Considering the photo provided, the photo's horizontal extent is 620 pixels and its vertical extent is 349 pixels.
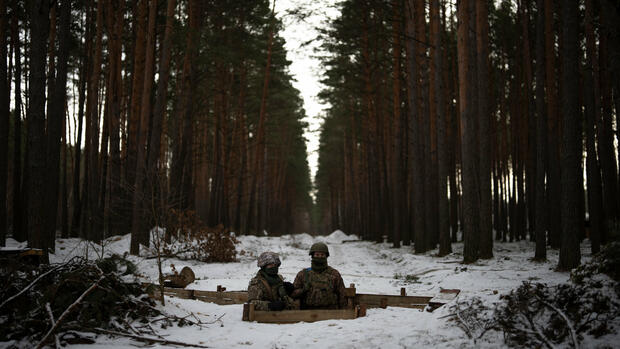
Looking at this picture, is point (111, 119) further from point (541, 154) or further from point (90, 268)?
point (541, 154)

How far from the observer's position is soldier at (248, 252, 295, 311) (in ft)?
21.4

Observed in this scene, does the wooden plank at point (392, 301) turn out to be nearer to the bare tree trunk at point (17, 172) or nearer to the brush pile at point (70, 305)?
the brush pile at point (70, 305)

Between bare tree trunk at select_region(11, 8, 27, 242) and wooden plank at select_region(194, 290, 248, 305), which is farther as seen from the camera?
bare tree trunk at select_region(11, 8, 27, 242)

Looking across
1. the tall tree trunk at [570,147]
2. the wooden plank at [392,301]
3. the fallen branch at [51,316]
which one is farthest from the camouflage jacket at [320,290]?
the tall tree trunk at [570,147]

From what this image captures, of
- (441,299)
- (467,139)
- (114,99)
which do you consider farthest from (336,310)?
(114,99)

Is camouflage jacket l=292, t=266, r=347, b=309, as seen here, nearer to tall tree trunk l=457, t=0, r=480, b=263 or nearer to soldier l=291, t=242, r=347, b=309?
soldier l=291, t=242, r=347, b=309

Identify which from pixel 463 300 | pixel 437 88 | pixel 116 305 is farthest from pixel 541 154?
pixel 116 305

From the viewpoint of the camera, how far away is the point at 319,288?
21.8 ft

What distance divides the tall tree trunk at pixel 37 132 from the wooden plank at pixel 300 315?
5.12 metres

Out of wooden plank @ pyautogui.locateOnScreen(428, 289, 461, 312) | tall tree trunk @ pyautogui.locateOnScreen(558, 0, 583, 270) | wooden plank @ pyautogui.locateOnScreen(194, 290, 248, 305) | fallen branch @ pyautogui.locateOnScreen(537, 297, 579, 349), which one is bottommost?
wooden plank @ pyautogui.locateOnScreen(194, 290, 248, 305)

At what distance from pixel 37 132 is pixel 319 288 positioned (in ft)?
21.5

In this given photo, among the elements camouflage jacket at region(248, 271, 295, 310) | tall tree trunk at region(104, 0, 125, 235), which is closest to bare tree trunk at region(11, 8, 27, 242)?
tall tree trunk at region(104, 0, 125, 235)

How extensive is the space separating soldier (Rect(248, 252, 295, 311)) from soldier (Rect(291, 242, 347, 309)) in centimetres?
18

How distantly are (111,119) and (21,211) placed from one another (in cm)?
394
